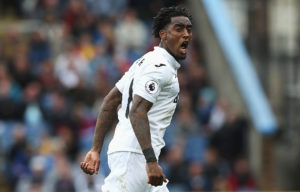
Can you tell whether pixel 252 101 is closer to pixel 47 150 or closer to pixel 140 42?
pixel 140 42

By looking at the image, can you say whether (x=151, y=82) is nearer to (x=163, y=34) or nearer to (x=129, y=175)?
(x=163, y=34)

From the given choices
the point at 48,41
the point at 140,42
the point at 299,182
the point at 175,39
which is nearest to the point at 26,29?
the point at 48,41

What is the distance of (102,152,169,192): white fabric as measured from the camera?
293 inches

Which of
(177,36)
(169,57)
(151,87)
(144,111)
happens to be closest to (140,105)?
(144,111)

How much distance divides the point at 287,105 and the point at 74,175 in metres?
5.27

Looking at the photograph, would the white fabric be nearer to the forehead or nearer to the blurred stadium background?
the forehead

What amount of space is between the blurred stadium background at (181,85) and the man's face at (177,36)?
6658 millimetres

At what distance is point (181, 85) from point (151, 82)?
10032 mm

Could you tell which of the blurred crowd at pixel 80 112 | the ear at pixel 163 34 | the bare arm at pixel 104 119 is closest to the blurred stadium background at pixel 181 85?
the blurred crowd at pixel 80 112

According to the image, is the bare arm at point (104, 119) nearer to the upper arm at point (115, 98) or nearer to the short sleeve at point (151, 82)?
the upper arm at point (115, 98)

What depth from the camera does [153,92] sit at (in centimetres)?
723

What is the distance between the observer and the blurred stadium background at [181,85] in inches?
615

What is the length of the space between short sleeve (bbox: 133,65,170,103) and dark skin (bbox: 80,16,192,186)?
49 mm

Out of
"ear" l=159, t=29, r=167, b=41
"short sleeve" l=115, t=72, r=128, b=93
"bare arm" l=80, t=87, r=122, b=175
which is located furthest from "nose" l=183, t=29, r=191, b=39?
"bare arm" l=80, t=87, r=122, b=175
